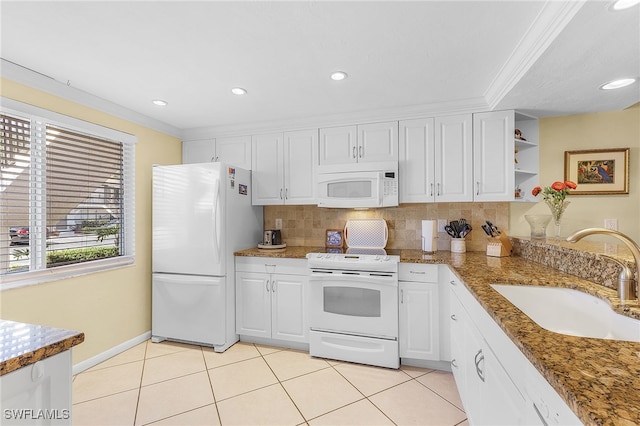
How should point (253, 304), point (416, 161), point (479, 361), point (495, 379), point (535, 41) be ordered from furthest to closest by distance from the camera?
point (253, 304) < point (416, 161) < point (535, 41) < point (479, 361) < point (495, 379)

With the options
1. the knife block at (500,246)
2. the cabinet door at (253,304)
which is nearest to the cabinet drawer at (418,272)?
the knife block at (500,246)

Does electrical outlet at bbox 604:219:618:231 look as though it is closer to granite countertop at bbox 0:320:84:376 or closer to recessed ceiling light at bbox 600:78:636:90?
recessed ceiling light at bbox 600:78:636:90

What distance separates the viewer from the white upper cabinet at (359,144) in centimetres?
290

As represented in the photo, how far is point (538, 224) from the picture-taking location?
2650 mm

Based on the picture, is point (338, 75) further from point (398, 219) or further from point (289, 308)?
point (289, 308)

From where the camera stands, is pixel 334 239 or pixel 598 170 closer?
pixel 598 170

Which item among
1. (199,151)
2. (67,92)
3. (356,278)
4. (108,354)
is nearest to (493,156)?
(356,278)

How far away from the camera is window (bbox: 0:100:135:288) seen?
Result: 6.78 feet

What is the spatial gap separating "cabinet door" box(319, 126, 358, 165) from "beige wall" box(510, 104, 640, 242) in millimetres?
1708

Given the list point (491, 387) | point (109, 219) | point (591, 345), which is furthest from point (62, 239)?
point (591, 345)

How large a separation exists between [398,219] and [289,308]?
4.69 feet

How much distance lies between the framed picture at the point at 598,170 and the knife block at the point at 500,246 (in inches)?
33.2

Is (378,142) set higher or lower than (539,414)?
higher

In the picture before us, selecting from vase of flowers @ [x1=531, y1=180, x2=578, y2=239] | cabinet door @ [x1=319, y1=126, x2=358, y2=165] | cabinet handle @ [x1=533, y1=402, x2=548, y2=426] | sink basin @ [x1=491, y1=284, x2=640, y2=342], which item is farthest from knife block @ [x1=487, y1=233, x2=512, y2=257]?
cabinet handle @ [x1=533, y1=402, x2=548, y2=426]
